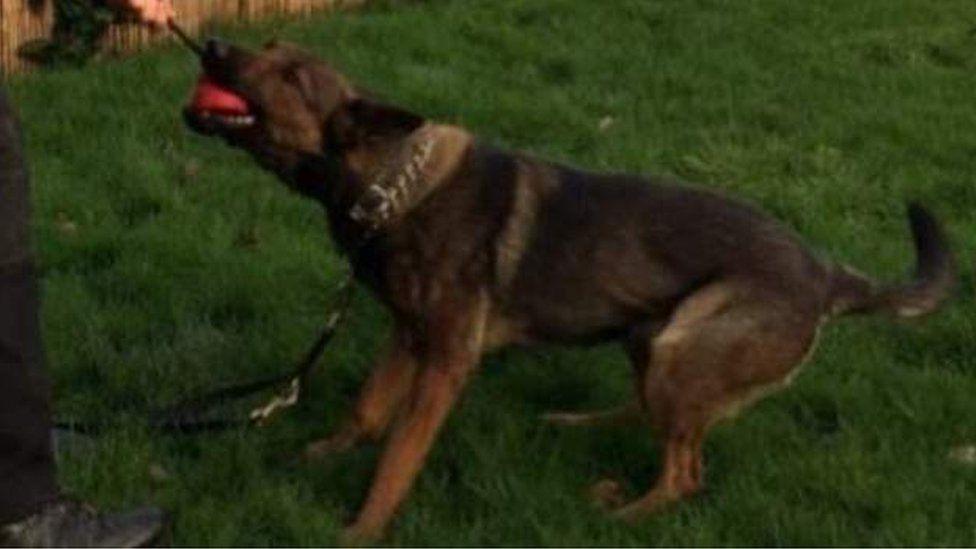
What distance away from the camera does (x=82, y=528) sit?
13.8 feet

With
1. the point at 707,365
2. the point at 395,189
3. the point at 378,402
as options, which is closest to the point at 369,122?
the point at 395,189

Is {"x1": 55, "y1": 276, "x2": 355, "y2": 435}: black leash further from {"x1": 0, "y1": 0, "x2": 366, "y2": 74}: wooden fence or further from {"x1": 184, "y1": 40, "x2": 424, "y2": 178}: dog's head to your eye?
{"x1": 0, "y1": 0, "x2": 366, "y2": 74}: wooden fence

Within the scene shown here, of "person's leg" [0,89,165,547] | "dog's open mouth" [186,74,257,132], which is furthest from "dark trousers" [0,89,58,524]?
"dog's open mouth" [186,74,257,132]

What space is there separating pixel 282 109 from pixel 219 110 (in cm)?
16

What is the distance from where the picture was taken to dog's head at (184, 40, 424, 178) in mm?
4434

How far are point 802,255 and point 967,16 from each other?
6.71 m

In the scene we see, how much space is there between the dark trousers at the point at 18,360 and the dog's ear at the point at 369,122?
88cm

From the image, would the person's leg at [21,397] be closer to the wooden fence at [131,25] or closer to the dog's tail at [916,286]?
the dog's tail at [916,286]

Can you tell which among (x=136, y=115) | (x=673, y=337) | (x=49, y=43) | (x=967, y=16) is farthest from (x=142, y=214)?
(x=967, y=16)

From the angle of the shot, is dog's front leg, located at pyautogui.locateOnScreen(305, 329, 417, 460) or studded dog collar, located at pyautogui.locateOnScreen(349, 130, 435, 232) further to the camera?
dog's front leg, located at pyautogui.locateOnScreen(305, 329, 417, 460)

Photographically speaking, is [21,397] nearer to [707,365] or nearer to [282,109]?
[282,109]

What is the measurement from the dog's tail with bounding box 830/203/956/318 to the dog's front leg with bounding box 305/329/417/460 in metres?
1.20

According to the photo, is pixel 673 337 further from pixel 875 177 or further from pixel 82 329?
pixel 875 177

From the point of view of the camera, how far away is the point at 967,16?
36.5ft
